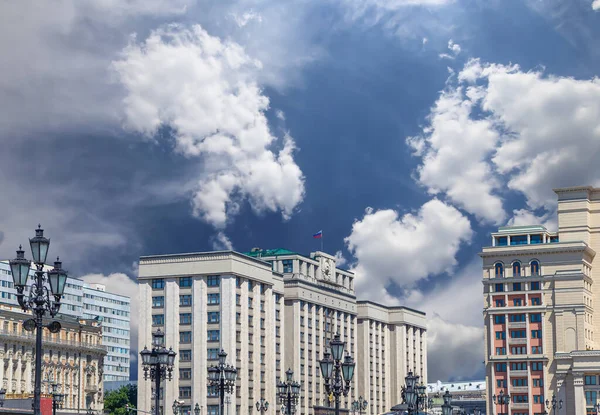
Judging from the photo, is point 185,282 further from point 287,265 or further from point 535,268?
point 535,268

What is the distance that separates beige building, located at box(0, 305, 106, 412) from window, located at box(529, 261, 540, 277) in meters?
64.2

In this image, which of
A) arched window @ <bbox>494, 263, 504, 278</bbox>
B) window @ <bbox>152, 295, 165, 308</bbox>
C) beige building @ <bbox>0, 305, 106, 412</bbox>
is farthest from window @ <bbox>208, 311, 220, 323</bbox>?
arched window @ <bbox>494, 263, 504, 278</bbox>

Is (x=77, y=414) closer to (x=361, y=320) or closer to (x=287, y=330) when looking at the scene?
(x=287, y=330)

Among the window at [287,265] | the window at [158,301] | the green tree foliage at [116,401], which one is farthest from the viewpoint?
the green tree foliage at [116,401]

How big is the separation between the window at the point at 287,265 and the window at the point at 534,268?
131 feet

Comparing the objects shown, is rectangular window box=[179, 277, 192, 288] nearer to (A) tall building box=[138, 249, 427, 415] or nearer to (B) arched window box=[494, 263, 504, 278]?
(A) tall building box=[138, 249, 427, 415]

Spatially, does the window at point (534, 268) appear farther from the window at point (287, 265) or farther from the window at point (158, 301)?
the window at point (158, 301)

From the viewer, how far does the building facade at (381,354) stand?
184 metres

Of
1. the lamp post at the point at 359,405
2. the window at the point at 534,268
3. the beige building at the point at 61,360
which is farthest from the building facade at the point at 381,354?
the window at the point at 534,268

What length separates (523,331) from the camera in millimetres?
140750

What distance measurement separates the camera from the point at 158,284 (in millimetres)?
142875

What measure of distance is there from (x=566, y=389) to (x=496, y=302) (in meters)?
15.2

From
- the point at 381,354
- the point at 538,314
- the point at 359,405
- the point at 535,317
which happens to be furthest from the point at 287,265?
the point at 538,314

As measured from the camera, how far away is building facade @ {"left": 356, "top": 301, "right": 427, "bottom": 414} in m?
184
